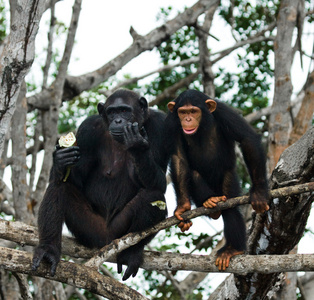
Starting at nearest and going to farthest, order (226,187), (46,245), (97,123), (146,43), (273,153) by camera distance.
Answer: (46,245)
(226,187)
(97,123)
(273,153)
(146,43)

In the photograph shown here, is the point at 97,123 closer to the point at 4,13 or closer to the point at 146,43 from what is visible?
the point at 146,43

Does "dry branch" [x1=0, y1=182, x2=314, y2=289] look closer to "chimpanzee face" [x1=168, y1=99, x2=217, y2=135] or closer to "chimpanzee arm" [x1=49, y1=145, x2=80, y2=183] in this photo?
"chimpanzee arm" [x1=49, y1=145, x2=80, y2=183]

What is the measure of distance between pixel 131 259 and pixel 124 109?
1.59 m

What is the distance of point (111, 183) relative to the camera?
20.0 ft

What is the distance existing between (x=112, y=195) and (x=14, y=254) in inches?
64.7

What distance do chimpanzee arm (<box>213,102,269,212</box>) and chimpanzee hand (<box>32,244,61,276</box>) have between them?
1.87 meters

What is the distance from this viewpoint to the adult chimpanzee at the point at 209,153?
5.65 m

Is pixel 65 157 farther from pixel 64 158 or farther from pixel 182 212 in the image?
pixel 182 212

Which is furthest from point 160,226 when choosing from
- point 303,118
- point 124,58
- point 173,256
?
point 124,58

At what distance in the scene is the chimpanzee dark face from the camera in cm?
596

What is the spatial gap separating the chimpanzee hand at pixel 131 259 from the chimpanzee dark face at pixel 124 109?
1.29 m

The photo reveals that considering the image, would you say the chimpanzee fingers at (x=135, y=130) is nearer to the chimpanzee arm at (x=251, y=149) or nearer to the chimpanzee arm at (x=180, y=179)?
the chimpanzee arm at (x=180, y=179)

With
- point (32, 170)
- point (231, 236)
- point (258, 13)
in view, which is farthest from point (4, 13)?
point (231, 236)

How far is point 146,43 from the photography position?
9.05 m
